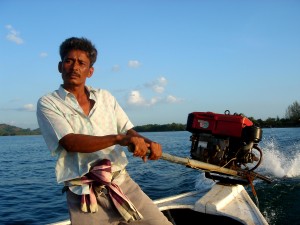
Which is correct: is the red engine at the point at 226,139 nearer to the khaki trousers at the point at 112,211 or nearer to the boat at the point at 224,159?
the boat at the point at 224,159

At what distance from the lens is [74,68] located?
272 centimetres

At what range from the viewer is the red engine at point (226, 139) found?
522 cm

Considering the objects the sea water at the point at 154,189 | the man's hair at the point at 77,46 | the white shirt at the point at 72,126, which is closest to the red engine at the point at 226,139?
Result: the sea water at the point at 154,189

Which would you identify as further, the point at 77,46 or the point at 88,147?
the point at 77,46

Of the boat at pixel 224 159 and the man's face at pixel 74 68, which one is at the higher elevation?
the man's face at pixel 74 68

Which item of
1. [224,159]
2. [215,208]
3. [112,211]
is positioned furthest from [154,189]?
[112,211]

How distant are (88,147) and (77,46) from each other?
2.93 ft

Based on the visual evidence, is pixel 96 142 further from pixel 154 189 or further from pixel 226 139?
pixel 154 189

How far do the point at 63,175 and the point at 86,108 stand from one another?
24.0 inches

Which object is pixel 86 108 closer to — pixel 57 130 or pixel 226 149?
pixel 57 130

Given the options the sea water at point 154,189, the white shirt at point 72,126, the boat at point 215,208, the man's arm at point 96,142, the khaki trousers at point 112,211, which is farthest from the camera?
the sea water at point 154,189

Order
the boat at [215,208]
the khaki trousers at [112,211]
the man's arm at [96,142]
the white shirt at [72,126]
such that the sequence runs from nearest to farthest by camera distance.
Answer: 1. the man's arm at [96,142]
2. the white shirt at [72,126]
3. the khaki trousers at [112,211]
4. the boat at [215,208]

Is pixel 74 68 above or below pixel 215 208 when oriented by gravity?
above

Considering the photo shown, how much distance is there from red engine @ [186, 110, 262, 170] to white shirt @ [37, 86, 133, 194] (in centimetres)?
277
